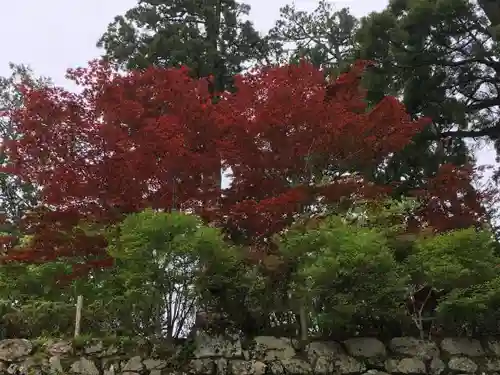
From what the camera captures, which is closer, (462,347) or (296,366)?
(296,366)

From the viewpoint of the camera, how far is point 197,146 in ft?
27.0

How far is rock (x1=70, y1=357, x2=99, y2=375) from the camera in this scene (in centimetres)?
688

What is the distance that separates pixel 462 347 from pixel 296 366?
1.97 metres

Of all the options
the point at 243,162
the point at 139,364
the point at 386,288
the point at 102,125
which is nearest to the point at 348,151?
the point at 243,162

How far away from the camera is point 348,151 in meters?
8.83

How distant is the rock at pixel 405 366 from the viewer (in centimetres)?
674

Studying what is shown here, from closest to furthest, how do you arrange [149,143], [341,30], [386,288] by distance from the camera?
[386,288]
[149,143]
[341,30]

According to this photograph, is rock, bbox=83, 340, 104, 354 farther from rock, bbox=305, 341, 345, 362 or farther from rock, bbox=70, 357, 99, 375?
rock, bbox=305, 341, 345, 362

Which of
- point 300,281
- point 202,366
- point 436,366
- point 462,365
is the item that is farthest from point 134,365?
point 462,365

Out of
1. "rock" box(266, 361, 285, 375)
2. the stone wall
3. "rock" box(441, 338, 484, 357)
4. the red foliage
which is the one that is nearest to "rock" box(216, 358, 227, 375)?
the stone wall

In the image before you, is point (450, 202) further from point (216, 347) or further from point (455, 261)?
point (216, 347)

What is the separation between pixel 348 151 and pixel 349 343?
305cm

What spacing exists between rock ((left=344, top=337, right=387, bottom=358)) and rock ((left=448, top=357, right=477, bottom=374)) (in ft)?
2.50

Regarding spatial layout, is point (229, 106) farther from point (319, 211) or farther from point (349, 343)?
point (349, 343)
